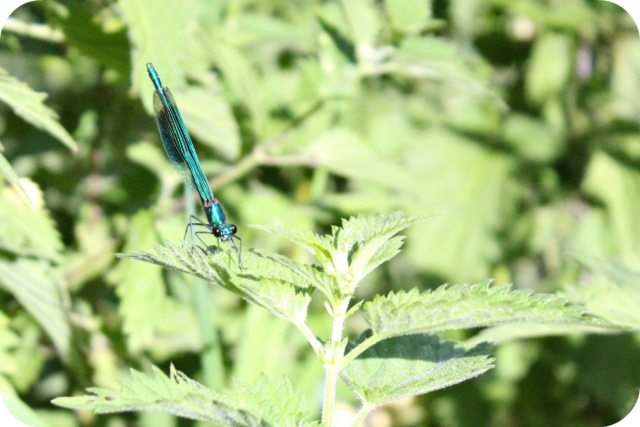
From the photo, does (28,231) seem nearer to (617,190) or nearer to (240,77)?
(240,77)

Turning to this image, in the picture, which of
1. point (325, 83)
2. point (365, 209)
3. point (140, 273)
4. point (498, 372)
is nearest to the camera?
point (140, 273)

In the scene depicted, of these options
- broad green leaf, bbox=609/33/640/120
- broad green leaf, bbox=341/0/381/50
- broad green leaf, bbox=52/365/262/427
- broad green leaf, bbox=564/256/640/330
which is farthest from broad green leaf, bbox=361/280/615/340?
broad green leaf, bbox=609/33/640/120

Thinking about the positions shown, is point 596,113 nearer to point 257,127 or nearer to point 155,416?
point 257,127

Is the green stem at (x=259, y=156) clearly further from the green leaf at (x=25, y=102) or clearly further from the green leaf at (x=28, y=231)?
the green leaf at (x=25, y=102)

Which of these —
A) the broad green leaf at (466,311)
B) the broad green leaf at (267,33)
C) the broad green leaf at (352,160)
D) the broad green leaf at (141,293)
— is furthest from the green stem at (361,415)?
the broad green leaf at (267,33)

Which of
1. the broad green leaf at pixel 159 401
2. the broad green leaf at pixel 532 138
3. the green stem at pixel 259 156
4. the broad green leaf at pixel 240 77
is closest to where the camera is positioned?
the broad green leaf at pixel 159 401

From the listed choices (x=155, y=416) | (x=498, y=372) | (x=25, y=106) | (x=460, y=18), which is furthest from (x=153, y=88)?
(x=498, y=372)

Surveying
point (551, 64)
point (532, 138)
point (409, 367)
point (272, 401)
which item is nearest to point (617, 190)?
point (532, 138)
